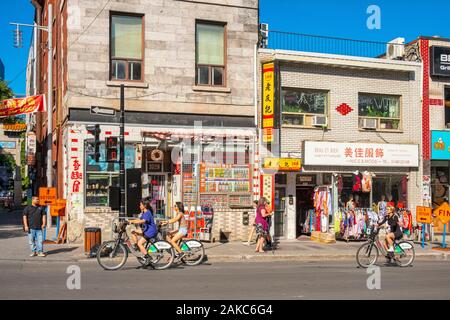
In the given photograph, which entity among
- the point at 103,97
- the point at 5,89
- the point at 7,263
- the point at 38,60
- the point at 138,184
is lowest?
the point at 7,263

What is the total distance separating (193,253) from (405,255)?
565 centimetres

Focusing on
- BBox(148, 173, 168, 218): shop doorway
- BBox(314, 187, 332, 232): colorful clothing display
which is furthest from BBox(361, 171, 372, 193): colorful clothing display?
BBox(148, 173, 168, 218): shop doorway

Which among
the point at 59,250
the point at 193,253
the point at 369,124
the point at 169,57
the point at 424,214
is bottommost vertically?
the point at 59,250

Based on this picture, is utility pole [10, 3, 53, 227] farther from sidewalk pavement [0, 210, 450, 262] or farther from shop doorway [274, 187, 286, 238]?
shop doorway [274, 187, 286, 238]

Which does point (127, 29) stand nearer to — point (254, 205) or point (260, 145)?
point (260, 145)

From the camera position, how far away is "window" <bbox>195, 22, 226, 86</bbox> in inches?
768

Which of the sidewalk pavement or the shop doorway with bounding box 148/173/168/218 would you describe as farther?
the shop doorway with bounding box 148/173/168/218

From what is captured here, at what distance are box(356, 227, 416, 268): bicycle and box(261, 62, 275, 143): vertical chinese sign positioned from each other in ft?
21.0

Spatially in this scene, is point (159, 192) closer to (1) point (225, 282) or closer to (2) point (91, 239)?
(2) point (91, 239)

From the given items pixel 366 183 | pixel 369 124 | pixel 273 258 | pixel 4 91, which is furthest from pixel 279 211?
pixel 4 91

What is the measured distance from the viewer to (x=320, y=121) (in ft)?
66.3

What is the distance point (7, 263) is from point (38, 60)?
26.5m
